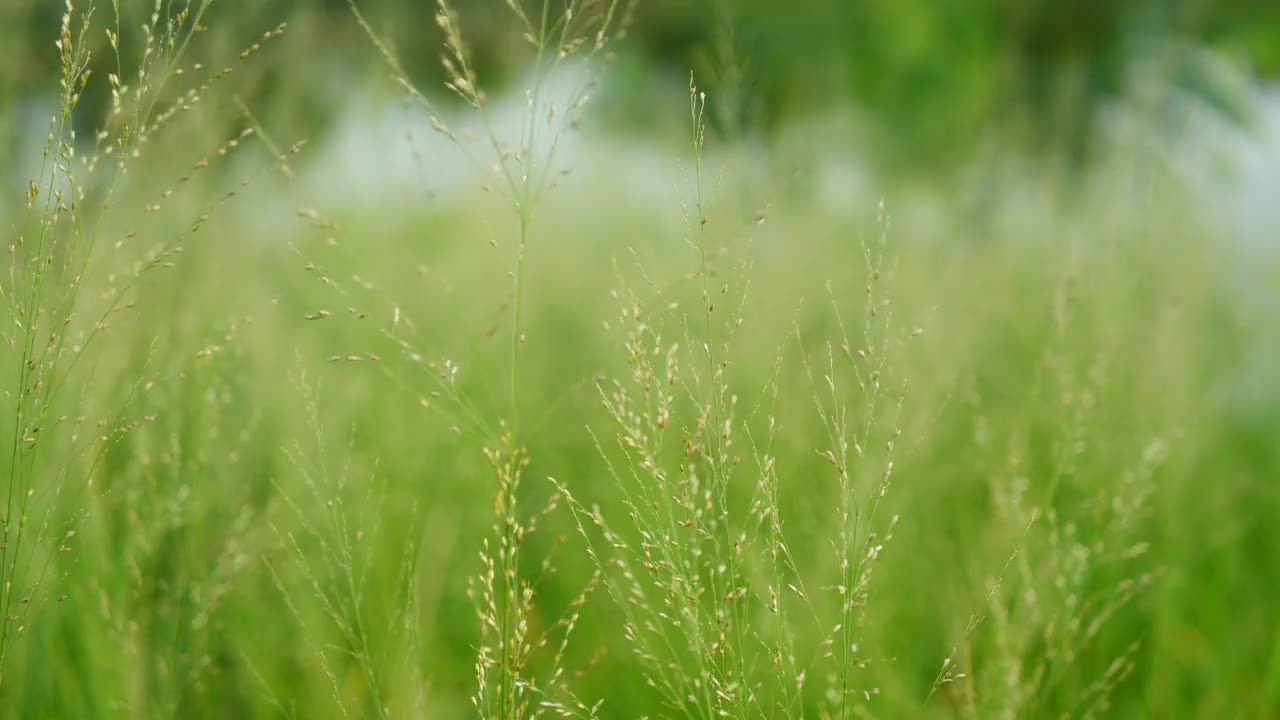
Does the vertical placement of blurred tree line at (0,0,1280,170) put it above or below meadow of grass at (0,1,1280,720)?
above

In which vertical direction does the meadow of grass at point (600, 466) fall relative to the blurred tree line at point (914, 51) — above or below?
below

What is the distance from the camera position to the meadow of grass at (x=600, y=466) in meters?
0.84

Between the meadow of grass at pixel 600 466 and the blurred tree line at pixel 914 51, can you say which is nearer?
the meadow of grass at pixel 600 466

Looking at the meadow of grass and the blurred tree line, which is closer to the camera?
the meadow of grass

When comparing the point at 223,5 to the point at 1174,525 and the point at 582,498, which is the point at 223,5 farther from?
the point at 1174,525

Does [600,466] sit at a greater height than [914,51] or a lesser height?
lesser

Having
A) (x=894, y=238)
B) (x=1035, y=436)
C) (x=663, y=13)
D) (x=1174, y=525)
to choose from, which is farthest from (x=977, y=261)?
(x=663, y=13)

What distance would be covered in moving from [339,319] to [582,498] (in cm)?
98

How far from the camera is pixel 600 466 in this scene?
212 cm

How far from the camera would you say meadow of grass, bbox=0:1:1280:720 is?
838 millimetres

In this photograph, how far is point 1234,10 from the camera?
5.52 meters

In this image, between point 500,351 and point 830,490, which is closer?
point 830,490

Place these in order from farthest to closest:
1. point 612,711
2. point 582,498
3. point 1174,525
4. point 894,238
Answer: point 894,238, point 582,498, point 1174,525, point 612,711

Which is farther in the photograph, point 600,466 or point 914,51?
point 914,51
